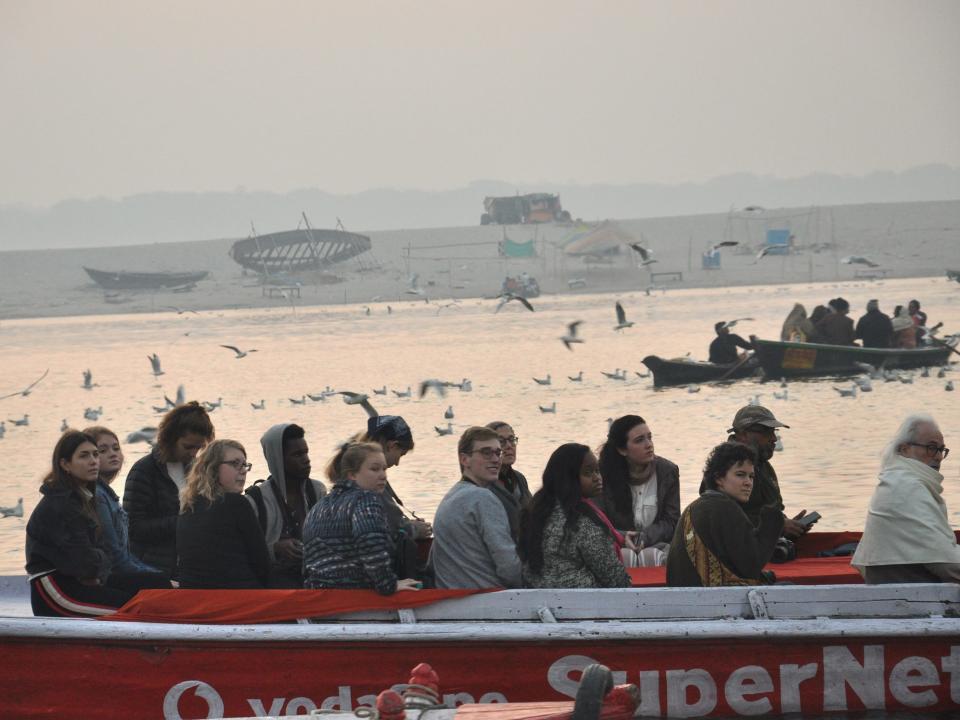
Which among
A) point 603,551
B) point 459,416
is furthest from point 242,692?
point 459,416

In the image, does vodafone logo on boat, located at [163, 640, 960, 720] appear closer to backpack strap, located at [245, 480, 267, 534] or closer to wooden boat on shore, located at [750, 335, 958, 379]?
backpack strap, located at [245, 480, 267, 534]

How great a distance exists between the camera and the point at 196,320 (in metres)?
82.4

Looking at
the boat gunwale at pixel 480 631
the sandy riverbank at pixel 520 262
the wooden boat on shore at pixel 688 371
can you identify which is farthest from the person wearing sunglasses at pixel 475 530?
the sandy riverbank at pixel 520 262

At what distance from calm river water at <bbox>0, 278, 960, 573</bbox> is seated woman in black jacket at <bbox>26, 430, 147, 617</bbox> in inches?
223

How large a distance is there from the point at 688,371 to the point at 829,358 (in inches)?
93.6

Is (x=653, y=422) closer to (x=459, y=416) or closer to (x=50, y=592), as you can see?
(x=459, y=416)

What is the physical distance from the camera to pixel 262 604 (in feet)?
22.0

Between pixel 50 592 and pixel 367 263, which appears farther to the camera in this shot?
pixel 367 263

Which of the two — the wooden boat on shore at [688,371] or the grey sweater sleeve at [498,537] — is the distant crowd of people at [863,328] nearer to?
the wooden boat on shore at [688,371]

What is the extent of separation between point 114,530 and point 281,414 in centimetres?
2238

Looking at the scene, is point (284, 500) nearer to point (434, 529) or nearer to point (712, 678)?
point (434, 529)

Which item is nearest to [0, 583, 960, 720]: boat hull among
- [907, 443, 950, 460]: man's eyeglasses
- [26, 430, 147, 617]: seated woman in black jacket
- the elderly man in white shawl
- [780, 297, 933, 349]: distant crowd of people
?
the elderly man in white shawl

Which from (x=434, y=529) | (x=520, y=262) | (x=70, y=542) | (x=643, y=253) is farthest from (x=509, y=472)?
(x=520, y=262)

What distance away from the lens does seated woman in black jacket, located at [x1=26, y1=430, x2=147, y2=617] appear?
22.6 feet
